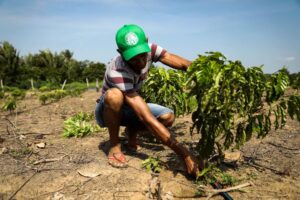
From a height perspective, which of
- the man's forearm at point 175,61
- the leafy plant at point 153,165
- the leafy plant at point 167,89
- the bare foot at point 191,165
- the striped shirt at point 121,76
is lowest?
the leafy plant at point 153,165

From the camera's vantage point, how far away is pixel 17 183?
102 inches

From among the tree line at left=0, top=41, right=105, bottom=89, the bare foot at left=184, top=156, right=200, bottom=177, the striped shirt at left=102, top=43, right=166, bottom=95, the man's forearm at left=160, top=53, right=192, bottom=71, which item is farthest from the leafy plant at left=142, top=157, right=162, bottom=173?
the tree line at left=0, top=41, right=105, bottom=89

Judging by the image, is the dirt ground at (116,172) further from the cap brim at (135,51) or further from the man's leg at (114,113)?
the cap brim at (135,51)

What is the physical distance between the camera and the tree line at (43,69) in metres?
26.6

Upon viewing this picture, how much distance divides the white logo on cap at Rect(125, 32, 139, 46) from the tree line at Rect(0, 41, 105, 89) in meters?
21.2

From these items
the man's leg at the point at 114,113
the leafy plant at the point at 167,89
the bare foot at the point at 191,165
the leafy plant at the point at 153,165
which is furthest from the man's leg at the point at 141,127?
the bare foot at the point at 191,165

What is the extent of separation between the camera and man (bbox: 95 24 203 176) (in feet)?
Answer: 8.05

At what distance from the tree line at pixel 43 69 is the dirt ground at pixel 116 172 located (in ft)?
65.7

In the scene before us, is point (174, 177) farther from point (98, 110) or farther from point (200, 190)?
point (98, 110)

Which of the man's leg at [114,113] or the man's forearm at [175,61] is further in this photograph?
the man's forearm at [175,61]

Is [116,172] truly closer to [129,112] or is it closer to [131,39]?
[129,112]

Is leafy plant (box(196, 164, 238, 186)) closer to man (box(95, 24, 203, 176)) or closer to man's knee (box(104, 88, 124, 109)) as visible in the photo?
man (box(95, 24, 203, 176))

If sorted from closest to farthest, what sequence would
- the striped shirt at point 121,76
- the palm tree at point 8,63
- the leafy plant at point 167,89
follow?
the striped shirt at point 121,76 → the leafy plant at point 167,89 → the palm tree at point 8,63

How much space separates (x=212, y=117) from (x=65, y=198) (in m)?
1.32
